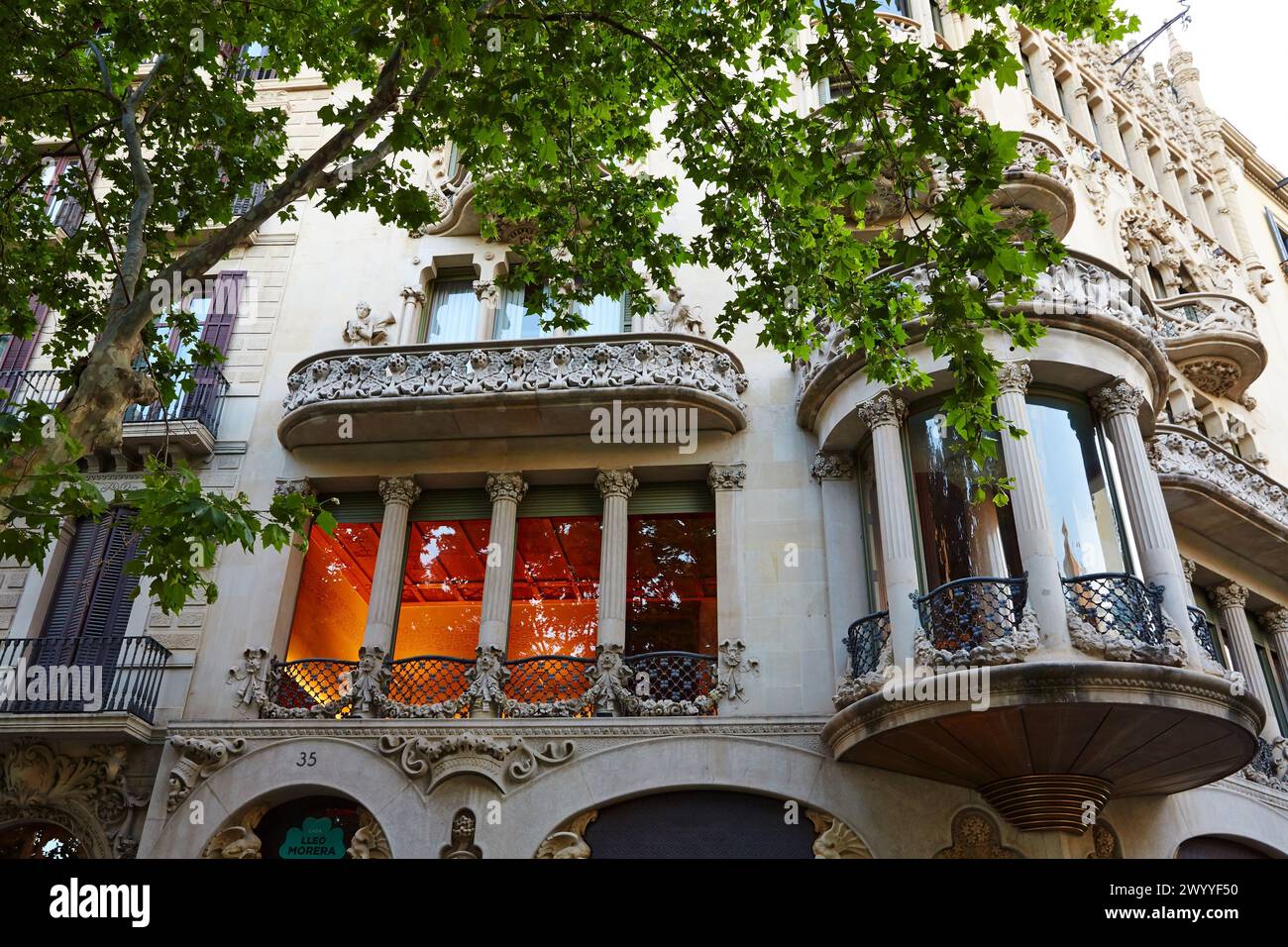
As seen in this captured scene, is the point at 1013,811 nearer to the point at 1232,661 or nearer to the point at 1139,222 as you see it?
the point at 1232,661

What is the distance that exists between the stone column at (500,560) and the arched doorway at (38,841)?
596 cm

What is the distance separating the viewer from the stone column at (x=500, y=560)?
492 inches

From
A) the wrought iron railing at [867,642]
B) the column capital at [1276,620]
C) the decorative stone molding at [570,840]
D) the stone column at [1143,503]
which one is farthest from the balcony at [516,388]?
the column capital at [1276,620]

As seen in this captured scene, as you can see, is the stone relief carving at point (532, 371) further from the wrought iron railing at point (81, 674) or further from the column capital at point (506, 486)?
the wrought iron railing at point (81, 674)

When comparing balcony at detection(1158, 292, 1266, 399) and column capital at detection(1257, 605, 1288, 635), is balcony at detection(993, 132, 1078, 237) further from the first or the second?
column capital at detection(1257, 605, 1288, 635)

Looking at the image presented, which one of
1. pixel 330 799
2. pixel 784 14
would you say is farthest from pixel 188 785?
pixel 784 14

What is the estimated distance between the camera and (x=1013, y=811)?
33.8 ft

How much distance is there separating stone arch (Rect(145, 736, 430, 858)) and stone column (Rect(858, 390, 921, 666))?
6.10 m

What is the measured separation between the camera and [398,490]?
13.9 metres

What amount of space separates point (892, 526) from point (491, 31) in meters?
7.29

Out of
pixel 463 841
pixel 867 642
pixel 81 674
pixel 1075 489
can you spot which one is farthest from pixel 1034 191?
pixel 81 674

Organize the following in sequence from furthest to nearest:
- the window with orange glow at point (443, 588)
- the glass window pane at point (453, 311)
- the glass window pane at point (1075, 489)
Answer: the glass window pane at point (453, 311), the window with orange glow at point (443, 588), the glass window pane at point (1075, 489)

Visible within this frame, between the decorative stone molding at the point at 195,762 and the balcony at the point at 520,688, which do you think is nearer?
the balcony at the point at 520,688

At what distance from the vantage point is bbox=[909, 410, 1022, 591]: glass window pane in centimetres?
1065
